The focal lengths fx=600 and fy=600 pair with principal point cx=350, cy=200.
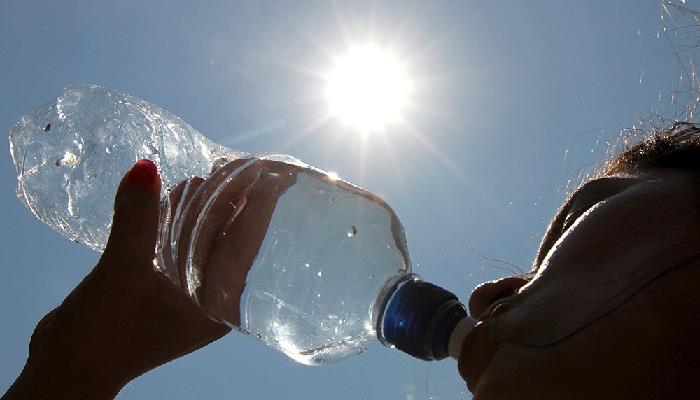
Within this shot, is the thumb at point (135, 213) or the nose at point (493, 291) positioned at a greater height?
the thumb at point (135, 213)

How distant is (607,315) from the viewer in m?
1.12

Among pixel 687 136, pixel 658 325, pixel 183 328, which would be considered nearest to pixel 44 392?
pixel 183 328

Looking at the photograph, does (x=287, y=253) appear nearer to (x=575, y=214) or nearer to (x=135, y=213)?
(x=135, y=213)

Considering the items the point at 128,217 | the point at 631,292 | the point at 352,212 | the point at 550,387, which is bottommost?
the point at 550,387

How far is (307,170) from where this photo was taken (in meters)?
2.17

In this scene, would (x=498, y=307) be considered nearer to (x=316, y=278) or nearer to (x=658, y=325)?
(x=658, y=325)

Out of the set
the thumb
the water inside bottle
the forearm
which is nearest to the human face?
the water inside bottle

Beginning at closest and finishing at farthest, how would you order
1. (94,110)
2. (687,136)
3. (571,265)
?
1. (571,265)
2. (687,136)
3. (94,110)

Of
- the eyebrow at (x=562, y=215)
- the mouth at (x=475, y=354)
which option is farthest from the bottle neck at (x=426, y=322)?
the eyebrow at (x=562, y=215)

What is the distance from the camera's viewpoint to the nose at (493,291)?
5.24 ft

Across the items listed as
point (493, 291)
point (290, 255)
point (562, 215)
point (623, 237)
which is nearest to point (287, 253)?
point (290, 255)

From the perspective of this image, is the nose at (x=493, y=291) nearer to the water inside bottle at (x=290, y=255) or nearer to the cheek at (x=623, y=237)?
the cheek at (x=623, y=237)

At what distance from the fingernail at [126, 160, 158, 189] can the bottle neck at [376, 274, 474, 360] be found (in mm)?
763

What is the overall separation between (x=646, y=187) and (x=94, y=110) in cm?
252
